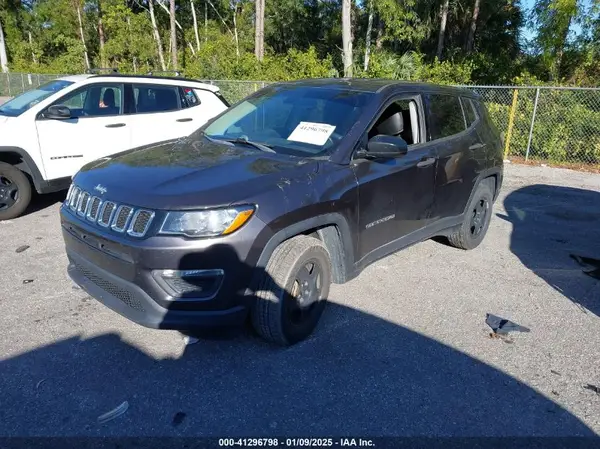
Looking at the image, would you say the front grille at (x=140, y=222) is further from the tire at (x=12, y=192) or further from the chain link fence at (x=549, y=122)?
the chain link fence at (x=549, y=122)

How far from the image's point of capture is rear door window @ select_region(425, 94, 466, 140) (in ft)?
13.9

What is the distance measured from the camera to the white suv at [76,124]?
570 cm

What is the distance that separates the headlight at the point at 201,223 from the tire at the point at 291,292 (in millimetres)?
403

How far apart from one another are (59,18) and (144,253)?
51361 millimetres

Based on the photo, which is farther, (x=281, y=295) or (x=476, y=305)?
(x=476, y=305)

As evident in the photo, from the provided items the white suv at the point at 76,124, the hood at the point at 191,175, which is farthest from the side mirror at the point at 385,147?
the white suv at the point at 76,124

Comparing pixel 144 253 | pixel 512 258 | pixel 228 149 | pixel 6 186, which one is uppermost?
pixel 228 149

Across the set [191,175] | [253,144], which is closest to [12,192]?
[253,144]

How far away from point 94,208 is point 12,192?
12.3 ft

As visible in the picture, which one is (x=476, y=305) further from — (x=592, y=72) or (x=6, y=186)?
(x=592, y=72)

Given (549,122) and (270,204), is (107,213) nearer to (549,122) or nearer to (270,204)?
(270,204)

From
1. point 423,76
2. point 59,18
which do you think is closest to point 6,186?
point 423,76

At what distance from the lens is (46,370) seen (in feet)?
9.43

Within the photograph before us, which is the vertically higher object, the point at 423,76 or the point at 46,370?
the point at 423,76
